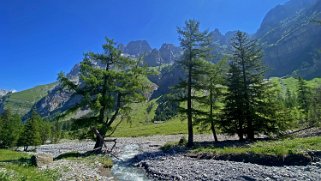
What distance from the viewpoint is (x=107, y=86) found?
125 ft

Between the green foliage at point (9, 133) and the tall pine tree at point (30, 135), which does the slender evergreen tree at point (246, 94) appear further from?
the green foliage at point (9, 133)

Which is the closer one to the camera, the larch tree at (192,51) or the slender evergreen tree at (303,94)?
the larch tree at (192,51)

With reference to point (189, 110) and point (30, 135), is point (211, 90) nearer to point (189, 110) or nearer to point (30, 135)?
point (189, 110)

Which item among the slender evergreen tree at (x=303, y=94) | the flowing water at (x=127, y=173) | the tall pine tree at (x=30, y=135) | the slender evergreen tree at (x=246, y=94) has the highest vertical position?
the slender evergreen tree at (x=303, y=94)

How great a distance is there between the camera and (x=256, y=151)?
2619 centimetres

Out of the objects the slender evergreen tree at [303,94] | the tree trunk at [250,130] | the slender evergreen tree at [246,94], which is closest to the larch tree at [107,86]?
the slender evergreen tree at [246,94]

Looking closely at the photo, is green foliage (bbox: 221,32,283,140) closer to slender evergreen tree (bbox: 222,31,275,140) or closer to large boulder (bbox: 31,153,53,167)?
slender evergreen tree (bbox: 222,31,275,140)

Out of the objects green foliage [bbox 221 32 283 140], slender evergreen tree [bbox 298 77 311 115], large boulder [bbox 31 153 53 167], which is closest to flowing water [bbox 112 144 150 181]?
large boulder [bbox 31 153 53 167]

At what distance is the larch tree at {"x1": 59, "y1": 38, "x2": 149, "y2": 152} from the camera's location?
3691 cm

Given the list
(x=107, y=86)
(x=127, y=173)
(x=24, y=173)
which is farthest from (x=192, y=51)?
(x=24, y=173)

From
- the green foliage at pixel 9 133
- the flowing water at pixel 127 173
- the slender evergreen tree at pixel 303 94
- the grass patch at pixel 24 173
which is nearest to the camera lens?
the grass patch at pixel 24 173

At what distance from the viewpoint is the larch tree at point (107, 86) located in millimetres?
36906

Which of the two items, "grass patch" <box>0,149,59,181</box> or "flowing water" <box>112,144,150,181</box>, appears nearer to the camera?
"grass patch" <box>0,149,59,181</box>

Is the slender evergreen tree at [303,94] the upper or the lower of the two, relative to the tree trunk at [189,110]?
upper
